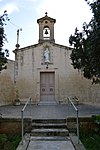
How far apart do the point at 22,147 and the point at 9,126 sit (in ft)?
5.91

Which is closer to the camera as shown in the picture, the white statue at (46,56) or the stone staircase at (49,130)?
the stone staircase at (49,130)

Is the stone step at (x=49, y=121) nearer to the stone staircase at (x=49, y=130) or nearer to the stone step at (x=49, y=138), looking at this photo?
the stone staircase at (x=49, y=130)

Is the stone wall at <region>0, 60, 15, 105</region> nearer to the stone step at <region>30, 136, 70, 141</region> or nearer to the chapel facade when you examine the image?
the chapel facade

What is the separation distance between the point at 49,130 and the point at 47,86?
34.4 ft

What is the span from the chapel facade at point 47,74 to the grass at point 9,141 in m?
10.1

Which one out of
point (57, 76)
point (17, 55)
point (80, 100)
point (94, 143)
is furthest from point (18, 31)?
point (94, 143)

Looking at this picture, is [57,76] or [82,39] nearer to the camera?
[82,39]

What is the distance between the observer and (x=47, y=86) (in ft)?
60.3

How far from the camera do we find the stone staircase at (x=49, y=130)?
24.8 ft

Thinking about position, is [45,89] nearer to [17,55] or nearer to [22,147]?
[17,55]

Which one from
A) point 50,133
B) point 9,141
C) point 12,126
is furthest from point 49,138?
point 12,126

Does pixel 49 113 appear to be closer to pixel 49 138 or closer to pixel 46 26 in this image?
pixel 49 138

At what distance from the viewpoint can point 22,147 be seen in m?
6.49

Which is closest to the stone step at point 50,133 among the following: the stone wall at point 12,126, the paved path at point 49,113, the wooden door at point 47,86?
the stone wall at point 12,126
